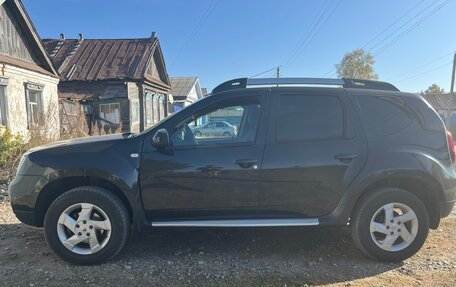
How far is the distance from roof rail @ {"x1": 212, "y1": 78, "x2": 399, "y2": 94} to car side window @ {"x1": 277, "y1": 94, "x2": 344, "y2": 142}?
0.24m

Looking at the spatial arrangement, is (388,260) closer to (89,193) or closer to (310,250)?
(310,250)

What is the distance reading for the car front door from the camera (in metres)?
3.43

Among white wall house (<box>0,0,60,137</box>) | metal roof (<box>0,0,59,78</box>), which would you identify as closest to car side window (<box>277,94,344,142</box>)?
white wall house (<box>0,0,60,137</box>)

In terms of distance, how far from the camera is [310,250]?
3893 millimetres

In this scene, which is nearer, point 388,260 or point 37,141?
point 388,260

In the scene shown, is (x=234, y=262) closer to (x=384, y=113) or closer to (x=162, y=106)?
(x=384, y=113)

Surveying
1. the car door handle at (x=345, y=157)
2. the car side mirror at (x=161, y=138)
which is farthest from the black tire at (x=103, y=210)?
the car door handle at (x=345, y=157)

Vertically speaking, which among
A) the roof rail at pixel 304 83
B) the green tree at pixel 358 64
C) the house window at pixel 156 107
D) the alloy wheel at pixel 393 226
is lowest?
the alloy wheel at pixel 393 226

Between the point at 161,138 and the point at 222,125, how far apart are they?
29.0 inches

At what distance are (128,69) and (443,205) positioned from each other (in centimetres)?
1848

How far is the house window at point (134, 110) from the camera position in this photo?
19328 mm

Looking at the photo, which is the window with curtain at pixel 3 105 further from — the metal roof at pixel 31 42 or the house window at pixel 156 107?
the house window at pixel 156 107

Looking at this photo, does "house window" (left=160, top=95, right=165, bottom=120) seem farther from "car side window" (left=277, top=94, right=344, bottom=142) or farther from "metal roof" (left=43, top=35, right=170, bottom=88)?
"car side window" (left=277, top=94, right=344, bottom=142)

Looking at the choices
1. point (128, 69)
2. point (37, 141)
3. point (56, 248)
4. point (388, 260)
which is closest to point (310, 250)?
point (388, 260)
